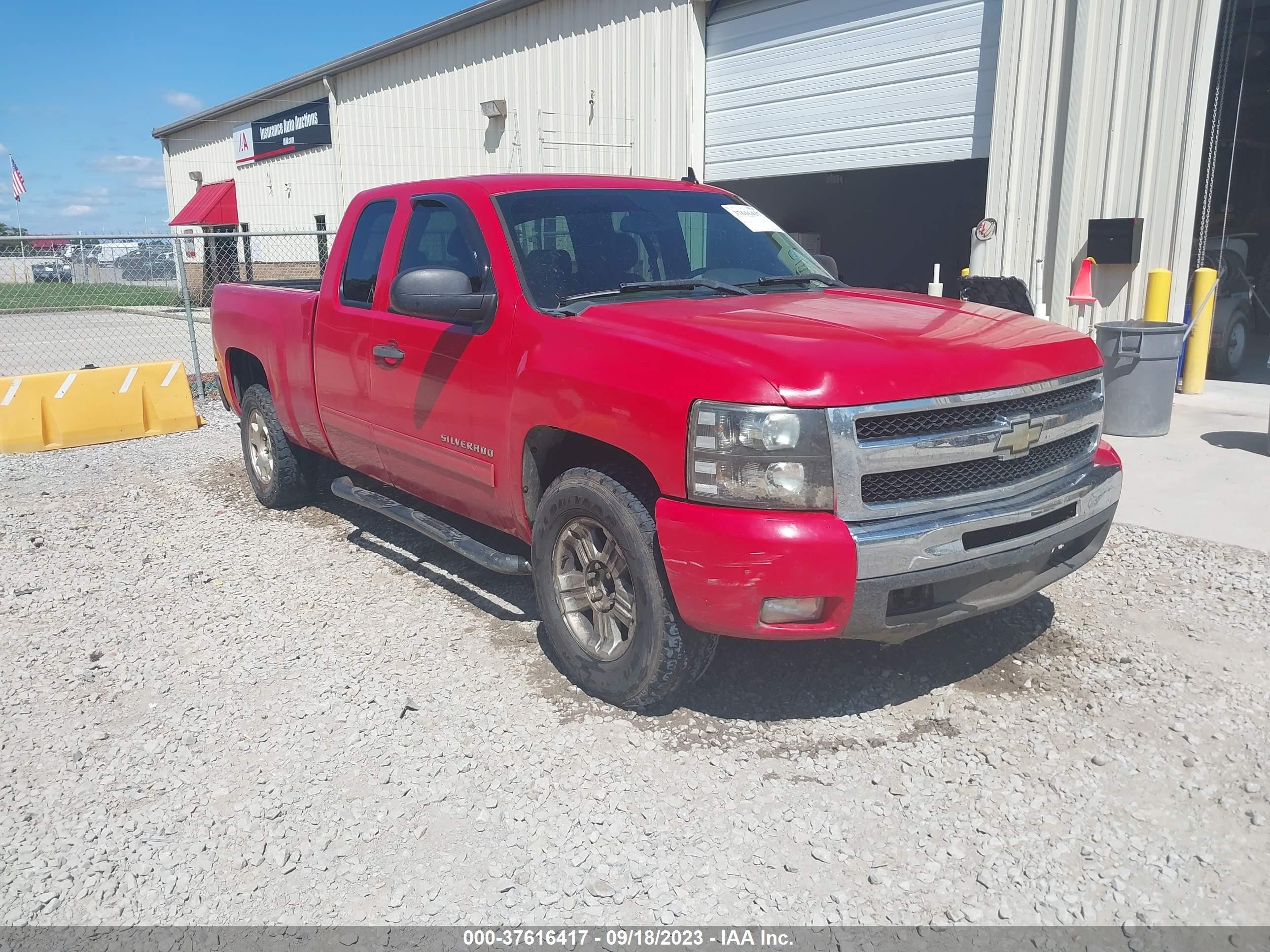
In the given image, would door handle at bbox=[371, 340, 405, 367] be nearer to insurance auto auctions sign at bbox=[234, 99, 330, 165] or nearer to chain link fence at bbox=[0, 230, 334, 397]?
chain link fence at bbox=[0, 230, 334, 397]

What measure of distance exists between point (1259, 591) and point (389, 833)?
427 centimetres

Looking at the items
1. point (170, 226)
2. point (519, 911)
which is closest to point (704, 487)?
point (519, 911)

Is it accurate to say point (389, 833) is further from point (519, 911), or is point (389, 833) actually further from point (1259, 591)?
point (1259, 591)

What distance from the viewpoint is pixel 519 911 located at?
2654 millimetres

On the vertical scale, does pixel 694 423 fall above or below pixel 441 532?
above

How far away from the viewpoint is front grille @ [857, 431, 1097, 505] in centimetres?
311

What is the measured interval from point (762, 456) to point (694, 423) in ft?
0.81

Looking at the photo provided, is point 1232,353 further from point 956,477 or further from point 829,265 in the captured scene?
point 956,477

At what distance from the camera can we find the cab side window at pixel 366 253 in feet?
16.6

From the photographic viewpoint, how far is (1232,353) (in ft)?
35.6

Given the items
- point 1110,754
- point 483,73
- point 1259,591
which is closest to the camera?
point 1110,754

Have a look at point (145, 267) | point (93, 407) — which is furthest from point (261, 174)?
point (93, 407)

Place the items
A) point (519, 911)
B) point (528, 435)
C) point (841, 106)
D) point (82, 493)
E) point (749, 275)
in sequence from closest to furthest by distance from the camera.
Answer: point (519, 911)
point (528, 435)
point (749, 275)
point (82, 493)
point (841, 106)

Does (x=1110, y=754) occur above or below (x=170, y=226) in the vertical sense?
below
